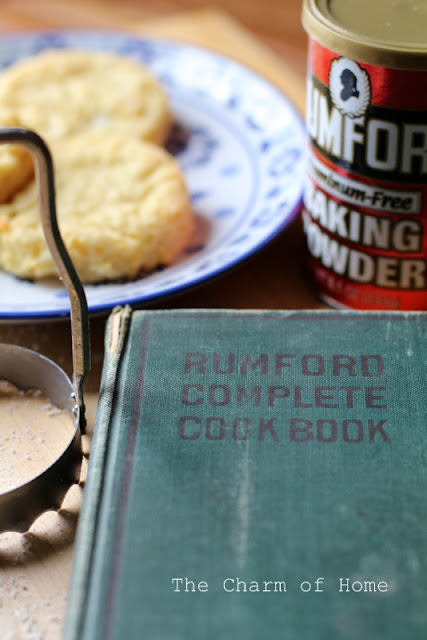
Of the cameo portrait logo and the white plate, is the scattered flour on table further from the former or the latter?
the cameo portrait logo

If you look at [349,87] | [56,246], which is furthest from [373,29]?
[56,246]

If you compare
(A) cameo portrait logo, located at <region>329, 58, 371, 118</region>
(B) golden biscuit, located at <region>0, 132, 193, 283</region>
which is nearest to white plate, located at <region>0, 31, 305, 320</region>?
(B) golden biscuit, located at <region>0, 132, 193, 283</region>

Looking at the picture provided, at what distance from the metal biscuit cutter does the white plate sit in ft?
0.21

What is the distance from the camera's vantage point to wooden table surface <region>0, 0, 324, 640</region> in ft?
Answer: 1.49

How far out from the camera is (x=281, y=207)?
75cm

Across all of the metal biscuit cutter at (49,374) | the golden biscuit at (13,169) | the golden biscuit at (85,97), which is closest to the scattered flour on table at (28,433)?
the metal biscuit cutter at (49,374)

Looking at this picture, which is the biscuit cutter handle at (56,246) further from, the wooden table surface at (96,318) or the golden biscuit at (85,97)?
the golden biscuit at (85,97)

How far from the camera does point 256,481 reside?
1.45 feet

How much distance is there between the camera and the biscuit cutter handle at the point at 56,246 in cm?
43

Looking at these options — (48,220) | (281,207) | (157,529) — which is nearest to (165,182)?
(281,207)

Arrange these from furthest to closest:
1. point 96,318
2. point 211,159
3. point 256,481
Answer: point 211,159 < point 96,318 < point 256,481

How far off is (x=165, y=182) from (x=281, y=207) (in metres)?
0.11

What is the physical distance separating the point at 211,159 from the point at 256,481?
0.50 metres

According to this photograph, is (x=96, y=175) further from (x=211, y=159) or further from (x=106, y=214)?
(x=211, y=159)
